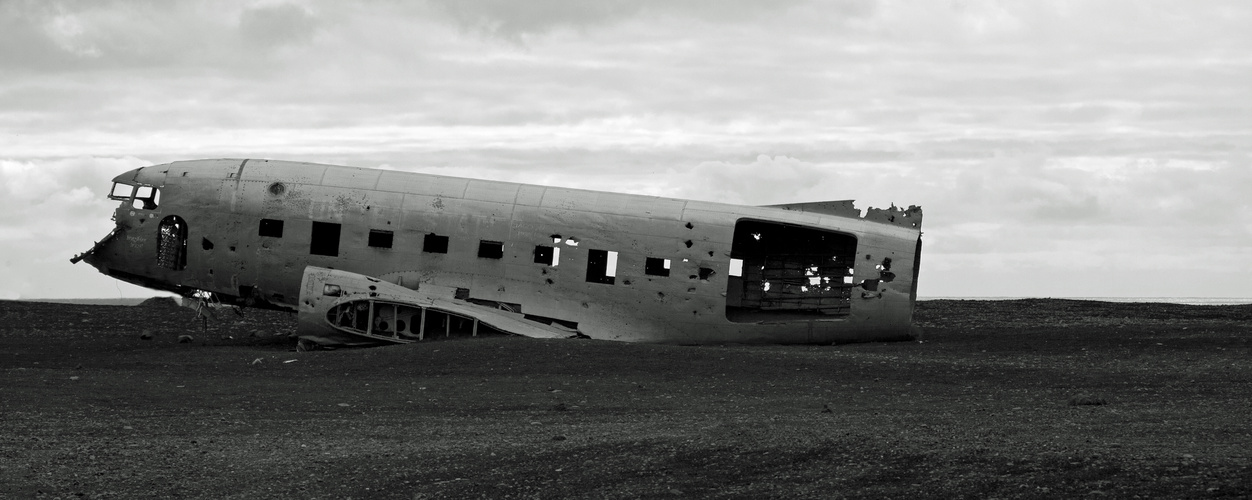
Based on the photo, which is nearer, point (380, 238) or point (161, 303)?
point (380, 238)

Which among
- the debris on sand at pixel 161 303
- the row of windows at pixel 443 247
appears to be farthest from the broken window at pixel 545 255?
the debris on sand at pixel 161 303

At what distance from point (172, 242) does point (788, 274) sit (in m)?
13.0

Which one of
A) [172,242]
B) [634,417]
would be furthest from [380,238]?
[634,417]

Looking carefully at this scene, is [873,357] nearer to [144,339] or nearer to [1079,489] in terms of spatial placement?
[1079,489]

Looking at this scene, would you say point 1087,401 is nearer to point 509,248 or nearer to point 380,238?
point 509,248

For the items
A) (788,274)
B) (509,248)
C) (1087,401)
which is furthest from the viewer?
(788,274)

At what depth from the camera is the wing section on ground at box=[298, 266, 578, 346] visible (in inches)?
950

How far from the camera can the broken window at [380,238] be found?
84.5 feet

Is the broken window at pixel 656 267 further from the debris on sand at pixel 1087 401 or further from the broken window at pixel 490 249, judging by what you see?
the debris on sand at pixel 1087 401

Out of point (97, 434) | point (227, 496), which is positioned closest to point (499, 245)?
point (97, 434)

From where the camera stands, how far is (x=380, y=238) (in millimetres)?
25781

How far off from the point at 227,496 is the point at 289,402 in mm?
6630

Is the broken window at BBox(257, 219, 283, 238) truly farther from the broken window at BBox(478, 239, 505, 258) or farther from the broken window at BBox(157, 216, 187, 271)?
the broken window at BBox(478, 239, 505, 258)

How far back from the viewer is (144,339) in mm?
27750
